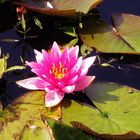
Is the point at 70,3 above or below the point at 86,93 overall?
above

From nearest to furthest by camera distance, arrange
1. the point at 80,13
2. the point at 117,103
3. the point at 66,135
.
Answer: the point at 66,135
the point at 117,103
the point at 80,13

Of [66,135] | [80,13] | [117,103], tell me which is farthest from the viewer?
[80,13]

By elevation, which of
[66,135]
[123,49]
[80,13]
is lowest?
[66,135]

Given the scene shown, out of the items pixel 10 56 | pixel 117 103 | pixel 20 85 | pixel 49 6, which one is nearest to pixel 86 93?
pixel 117 103

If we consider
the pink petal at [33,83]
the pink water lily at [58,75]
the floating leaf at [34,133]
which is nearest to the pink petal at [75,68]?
the pink water lily at [58,75]

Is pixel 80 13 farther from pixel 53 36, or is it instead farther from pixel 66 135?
pixel 66 135

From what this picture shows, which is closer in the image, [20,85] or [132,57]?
[20,85]

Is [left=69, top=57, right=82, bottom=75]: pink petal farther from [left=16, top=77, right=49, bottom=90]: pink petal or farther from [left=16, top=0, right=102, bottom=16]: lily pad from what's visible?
[left=16, top=0, right=102, bottom=16]: lily pad
